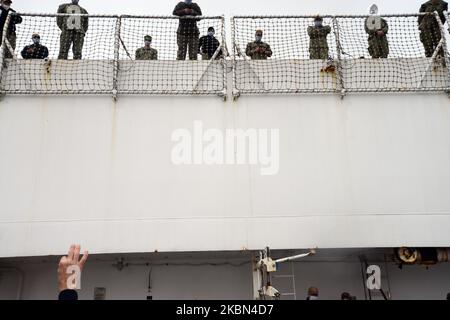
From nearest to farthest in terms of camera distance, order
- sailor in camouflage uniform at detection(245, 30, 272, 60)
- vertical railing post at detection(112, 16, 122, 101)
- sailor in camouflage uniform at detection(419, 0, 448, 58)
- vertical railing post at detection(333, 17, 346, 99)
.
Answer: vertical railing post at detection(112, 16, 122, 101)
vertical railing post at detection(333, 17, 346, 99)
sailor in camouflage uniform at detection(419, 0, 448, 58)
sailor in camouflage uniform at detection(245, 30, 272, 60)

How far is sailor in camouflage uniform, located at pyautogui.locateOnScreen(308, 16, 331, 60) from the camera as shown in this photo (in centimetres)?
714

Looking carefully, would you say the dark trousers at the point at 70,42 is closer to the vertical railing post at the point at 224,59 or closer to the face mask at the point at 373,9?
the vertical railing post at the point at 224,59

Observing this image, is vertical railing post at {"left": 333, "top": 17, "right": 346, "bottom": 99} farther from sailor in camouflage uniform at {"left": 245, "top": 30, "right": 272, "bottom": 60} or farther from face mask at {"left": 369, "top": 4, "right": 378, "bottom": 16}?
face mask at {"left": 369, "top": 4, "right": 378, "bottom": 16}

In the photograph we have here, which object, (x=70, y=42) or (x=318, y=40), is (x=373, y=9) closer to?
(x=318, y=40)

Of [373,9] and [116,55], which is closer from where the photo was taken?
[116,55]

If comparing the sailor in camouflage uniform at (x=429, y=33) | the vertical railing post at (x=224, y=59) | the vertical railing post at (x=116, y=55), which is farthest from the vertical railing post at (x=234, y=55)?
the sailor in camouflage uniform at (x=429, y=33)

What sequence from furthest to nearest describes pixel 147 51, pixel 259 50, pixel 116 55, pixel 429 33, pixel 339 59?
pixel 147 51
pixel 259 50
pixel 429 33
pixel 339 59
pixel 116 55

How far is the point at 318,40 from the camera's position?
23.5 ft

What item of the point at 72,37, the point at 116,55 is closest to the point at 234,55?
the point at 116,55

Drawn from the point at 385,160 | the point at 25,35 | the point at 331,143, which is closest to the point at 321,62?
the point at 331,143

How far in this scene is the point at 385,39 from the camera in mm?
7387

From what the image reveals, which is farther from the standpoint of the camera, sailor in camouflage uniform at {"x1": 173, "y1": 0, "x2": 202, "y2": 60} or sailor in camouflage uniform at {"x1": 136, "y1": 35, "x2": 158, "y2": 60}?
sailor in camouflage uniform at {"x1": 136, "y1": 35, "x2": 158, "y2": 60}

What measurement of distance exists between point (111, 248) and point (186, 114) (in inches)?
85.9

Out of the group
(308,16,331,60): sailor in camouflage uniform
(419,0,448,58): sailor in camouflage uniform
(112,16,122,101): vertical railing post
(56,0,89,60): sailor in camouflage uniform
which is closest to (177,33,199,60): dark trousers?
(112,16,122,101): vertical railing post
